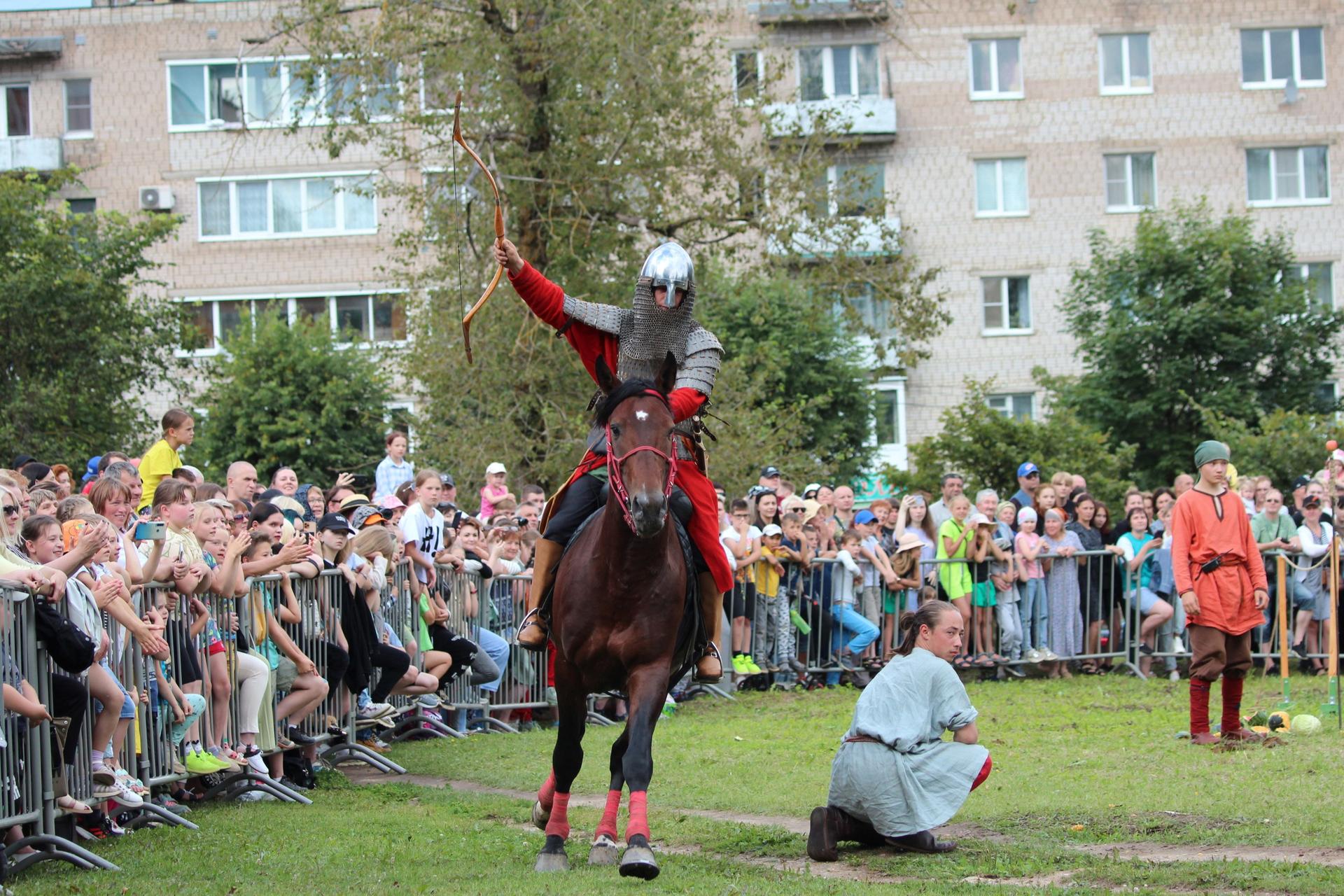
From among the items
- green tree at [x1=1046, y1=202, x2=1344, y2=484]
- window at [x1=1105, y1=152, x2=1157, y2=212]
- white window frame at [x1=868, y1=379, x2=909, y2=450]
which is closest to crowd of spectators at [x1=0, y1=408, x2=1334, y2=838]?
green tree at [x1=1046, y1=202, x2=1344, y2=484]

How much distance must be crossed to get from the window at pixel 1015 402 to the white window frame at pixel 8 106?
28.2 m

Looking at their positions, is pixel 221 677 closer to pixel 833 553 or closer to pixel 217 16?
pixel 833 553

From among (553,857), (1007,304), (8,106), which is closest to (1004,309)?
(1007,304)

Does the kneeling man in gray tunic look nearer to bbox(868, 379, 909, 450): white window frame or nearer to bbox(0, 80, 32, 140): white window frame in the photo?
bbox(868, 379, 909, 450): white window frame

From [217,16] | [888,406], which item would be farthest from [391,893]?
[217,16]

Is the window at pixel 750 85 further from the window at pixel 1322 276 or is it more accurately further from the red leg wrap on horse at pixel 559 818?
the window at pixel 1322 276

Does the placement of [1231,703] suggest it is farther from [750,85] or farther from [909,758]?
[750,85]

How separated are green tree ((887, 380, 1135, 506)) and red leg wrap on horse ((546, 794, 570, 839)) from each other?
2370cm

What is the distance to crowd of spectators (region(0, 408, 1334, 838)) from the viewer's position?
9.28m

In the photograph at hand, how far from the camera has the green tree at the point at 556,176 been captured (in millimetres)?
22828

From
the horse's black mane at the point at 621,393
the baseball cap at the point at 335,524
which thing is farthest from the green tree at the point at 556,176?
the horse's black mane at the point at 621,393

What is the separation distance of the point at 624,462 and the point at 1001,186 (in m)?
38.7

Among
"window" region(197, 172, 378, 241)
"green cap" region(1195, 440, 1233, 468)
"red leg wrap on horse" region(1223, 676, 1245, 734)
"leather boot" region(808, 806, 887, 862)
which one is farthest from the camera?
"window" region(197, 172, 378, 241)

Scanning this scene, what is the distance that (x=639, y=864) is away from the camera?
7254mm
